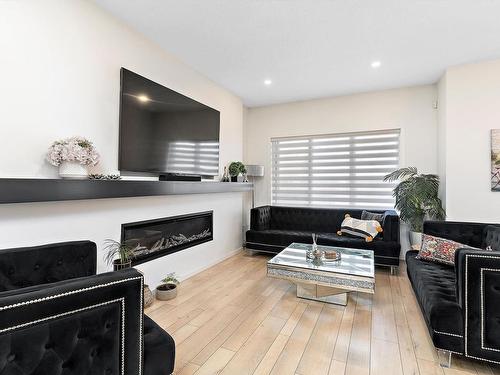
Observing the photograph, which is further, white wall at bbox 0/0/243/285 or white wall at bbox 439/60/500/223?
white wall at bbox 439/60/500/223

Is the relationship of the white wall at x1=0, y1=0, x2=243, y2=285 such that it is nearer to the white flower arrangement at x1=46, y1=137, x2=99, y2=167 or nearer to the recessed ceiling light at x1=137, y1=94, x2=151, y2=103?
the white flower arrangement at x1=46, y1=137, x2=99, y2=167

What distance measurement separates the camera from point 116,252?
2.55 meters

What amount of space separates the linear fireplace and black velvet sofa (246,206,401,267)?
865mm

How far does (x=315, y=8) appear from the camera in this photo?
2400mm

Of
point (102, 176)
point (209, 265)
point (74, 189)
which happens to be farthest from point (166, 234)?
point (74, 189)

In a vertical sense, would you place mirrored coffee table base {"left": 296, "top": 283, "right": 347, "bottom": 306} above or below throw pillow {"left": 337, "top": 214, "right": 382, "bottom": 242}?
below

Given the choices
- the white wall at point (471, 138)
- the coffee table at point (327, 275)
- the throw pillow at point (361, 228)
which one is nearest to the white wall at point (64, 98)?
the coffee table at point (327, 275)

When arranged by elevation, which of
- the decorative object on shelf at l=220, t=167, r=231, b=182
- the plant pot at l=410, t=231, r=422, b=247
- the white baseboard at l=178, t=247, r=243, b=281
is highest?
the decorative object on shelf at l=220, t=167, r=231, b=182

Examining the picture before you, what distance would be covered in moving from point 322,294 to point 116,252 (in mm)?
2111

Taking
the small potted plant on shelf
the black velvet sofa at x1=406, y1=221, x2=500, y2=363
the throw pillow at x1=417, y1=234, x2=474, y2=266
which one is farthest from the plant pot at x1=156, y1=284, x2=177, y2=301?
the throw pillow at x1=417, y1=234, x2=474, y2=266

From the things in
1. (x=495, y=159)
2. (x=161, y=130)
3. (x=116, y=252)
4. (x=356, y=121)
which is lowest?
(x=116, y=252)

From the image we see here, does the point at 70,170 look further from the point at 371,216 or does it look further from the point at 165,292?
the point at 371,216

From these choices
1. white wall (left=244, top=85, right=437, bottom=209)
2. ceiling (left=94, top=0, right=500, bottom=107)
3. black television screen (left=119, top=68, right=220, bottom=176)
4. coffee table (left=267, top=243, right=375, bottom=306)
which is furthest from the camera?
white wall (left=244, top=85, right=437, bottom=209)

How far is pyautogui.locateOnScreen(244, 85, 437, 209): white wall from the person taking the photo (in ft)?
13.8
